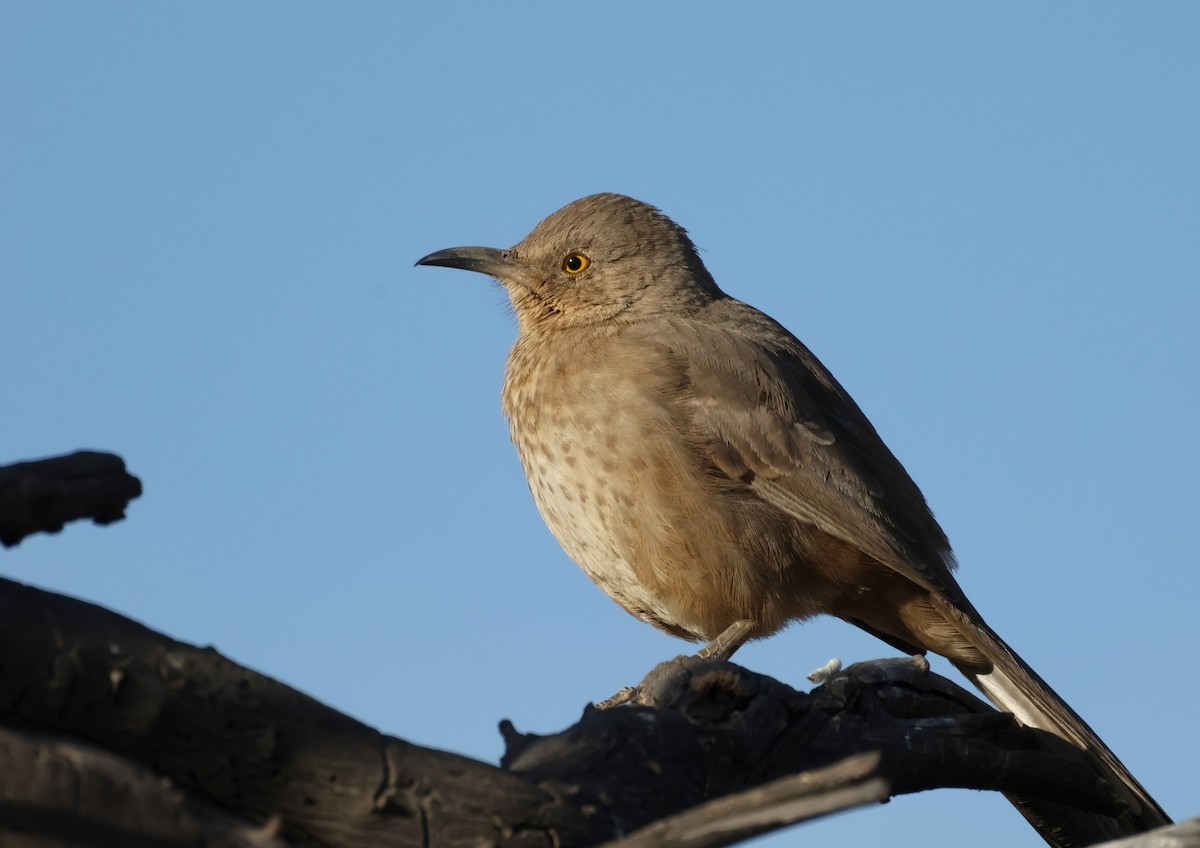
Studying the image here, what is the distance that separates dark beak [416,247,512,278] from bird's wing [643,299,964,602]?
4.14 ft

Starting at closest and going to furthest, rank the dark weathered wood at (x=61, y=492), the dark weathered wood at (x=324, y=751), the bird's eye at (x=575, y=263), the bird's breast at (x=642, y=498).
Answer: the dark weathered wood at (x=61, y=492) < the dark weathered wood at (x=324, y=751) < the bird's breast at (x=642, y=498) < the bird's eye at (x=575, y=263)

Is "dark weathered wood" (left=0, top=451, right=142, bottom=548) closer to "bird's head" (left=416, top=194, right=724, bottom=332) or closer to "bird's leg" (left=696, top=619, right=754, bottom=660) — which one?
"bird's leg" (left=696, top=619, right=754, bottom=660)

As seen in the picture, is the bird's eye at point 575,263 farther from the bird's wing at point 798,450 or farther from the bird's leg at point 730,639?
the bird's leg at point 730,639

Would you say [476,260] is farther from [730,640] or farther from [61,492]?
[61,492]

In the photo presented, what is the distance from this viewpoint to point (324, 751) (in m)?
3.62

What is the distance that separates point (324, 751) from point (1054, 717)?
11.9 feet

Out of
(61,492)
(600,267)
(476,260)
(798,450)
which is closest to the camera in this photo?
(61,492)

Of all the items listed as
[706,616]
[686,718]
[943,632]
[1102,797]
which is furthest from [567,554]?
[1102,797]

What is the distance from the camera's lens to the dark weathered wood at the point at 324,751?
3.38 meters

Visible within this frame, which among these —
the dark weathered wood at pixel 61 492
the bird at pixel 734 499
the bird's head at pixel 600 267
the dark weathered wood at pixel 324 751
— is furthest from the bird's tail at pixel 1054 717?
the dark weathered wood at pixel 61 492

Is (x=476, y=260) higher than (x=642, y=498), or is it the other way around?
(x=476, y=260)

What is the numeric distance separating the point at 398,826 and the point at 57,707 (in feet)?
3.05

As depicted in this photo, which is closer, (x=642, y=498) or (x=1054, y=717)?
(x=1054, y=717)

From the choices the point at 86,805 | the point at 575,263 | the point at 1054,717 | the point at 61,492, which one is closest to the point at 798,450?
the point at 1054,717
